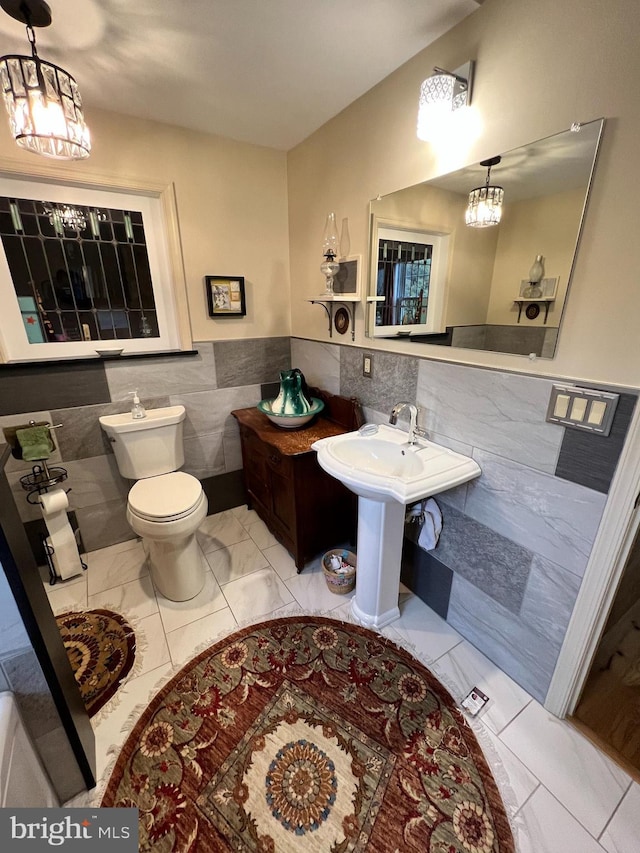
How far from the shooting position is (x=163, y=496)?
184cm

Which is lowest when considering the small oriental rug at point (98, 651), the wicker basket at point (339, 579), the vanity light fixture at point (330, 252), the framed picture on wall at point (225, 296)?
the small oriental rug at point (98, 651)

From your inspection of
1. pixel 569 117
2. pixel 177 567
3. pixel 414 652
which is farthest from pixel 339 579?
pixel 569 117

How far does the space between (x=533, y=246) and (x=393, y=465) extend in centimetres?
97

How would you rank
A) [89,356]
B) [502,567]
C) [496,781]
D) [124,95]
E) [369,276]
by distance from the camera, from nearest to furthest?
[496,781]
[502,567]
[124,95]
[369,276]
[89,356]

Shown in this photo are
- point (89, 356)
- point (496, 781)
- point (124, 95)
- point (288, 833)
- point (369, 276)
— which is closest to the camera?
point (288, 833)

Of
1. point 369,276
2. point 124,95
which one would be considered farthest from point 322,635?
point 124,95

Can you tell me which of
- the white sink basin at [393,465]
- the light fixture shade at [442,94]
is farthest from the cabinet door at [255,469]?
the light fixture shade at [442,94]

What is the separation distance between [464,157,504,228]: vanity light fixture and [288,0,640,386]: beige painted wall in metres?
0.08

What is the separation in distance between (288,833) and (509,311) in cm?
180

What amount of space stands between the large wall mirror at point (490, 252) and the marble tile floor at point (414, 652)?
4.37 ft

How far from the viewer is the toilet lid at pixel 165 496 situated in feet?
5.62

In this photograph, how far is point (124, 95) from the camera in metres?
1.66

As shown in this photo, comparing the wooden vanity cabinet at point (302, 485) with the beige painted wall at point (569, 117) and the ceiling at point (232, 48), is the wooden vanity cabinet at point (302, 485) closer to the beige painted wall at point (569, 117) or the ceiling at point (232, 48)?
the beige painted wall at point (569, 117)

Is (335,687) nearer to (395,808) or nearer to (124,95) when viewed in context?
(395,808)
